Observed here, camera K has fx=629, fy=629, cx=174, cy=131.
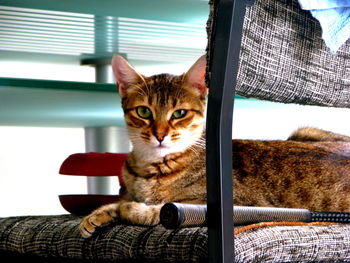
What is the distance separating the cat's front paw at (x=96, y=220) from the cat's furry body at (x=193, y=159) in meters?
0.12

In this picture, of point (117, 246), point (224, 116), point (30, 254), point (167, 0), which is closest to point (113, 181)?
point (167, 0)

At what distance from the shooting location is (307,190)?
130 centimetres

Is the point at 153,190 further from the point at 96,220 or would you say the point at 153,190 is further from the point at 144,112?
the point at 96,220

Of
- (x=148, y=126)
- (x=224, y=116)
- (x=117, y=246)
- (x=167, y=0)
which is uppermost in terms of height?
(x=167, y=0)

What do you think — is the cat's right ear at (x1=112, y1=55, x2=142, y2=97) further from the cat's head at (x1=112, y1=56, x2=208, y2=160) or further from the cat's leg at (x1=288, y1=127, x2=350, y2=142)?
the cat's leg at (x1=288, y1=127, x2=350, y2=142)

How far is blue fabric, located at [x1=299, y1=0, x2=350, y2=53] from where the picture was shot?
93 centimetres

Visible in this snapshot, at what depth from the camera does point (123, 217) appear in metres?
1.13

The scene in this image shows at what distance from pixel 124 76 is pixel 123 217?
43cm

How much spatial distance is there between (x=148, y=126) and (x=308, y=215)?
467 mm

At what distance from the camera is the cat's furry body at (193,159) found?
1308 millimetres

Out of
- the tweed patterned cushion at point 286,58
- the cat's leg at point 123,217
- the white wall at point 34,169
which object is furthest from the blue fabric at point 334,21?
the white wall at point 34,169

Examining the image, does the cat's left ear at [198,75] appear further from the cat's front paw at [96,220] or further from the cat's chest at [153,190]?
the cat's front paw at [96,220]

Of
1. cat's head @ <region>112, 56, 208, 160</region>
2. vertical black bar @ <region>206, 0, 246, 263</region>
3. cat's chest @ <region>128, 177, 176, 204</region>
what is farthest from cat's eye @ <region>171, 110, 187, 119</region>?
vertical black bar @ <region>206, 0, 246, 263</region>

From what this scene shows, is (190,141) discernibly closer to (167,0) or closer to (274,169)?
(274,169)
